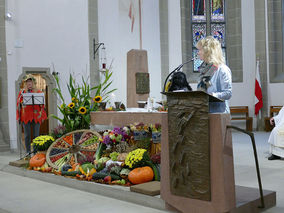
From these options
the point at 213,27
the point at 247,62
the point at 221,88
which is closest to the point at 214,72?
the point at 221,88

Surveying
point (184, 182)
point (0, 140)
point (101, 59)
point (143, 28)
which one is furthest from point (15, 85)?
point (184, 182)

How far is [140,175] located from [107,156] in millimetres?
1166

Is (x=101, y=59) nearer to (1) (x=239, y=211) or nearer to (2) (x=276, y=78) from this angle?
(2) (x=276, y=78)

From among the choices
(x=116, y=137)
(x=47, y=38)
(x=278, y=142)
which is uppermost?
(x=47, y=38)

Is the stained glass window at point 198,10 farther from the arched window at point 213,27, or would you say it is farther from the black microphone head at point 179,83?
the black microphone head at point 179,83

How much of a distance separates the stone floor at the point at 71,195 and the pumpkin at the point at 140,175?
0.37m

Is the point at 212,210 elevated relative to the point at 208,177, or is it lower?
lower

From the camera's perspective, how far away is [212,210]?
369 centimetres

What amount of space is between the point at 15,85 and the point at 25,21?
1655 millimetres

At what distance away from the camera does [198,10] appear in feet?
47.7

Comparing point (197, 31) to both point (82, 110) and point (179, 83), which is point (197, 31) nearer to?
point (82, 110)

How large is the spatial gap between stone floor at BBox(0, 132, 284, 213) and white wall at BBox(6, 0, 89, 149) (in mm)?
3865

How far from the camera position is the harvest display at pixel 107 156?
204 inches

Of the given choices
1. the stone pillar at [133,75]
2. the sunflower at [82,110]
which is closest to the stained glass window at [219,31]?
the stone pillar at [133,75]
